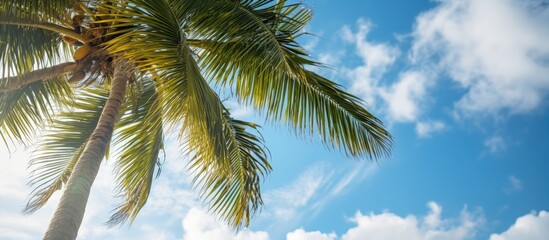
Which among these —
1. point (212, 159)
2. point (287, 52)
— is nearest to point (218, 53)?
point (287, 52)

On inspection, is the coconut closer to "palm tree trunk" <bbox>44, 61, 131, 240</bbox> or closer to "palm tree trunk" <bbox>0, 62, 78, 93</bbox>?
"palm tree trunk" <bbox>0, 62, 78, 93</bbox>

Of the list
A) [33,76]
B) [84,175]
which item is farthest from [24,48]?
[84,175]

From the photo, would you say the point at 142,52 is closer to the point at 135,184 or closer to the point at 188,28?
the point at 188,28

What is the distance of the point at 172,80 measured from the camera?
17.2 feet

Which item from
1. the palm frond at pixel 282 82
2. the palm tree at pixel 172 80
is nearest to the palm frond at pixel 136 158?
the palm tree at pixel 172 80

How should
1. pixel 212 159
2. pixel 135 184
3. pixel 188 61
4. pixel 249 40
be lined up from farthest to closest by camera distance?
pixel 135 184 < pixel 212 159 < pixel 249 40 < pixel 188 61

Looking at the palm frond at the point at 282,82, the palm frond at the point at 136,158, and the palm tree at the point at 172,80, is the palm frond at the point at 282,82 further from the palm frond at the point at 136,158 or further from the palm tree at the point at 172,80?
the palm frond at the point at 136,158

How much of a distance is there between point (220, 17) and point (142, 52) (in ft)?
3.11

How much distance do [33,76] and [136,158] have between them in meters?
2.08

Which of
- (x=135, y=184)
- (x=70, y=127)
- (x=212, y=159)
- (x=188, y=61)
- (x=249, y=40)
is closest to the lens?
(x=188, y=61)

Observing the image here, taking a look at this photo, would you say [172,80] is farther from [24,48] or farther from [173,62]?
[24,48]

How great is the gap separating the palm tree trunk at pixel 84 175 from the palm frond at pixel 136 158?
48.9 inches

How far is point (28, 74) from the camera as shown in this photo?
6.14 meters

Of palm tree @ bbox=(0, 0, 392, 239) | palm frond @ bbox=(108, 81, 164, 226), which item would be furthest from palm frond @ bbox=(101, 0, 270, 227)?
palm frond @ bbox=(108, 81, 164, 226)
